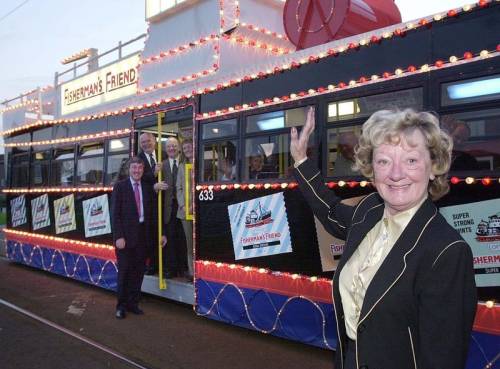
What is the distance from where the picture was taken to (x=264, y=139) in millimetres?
4727

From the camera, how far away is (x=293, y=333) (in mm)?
4457

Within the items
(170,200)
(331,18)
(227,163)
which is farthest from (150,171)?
(331,18)

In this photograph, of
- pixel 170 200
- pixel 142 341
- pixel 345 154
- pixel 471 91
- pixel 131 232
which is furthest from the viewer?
pixel 170 200

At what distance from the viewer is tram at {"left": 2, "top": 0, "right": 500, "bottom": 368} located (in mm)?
3322

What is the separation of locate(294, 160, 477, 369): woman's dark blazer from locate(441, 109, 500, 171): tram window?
1.85 m

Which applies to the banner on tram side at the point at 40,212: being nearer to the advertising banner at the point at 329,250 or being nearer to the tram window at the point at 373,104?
the advertising banner at the point at 329,250

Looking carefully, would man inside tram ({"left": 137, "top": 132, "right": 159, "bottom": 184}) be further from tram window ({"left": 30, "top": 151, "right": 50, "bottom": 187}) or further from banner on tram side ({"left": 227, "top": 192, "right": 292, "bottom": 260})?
tram window ({"left": 30, "top": 151, "right": 50, "bottom": 187})

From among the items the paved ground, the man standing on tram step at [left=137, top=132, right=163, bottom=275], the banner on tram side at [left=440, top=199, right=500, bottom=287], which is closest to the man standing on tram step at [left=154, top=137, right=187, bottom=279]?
the man standing on tram step at [left=137, top=132, right=163, bottom=275]

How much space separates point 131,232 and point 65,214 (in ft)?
8.31

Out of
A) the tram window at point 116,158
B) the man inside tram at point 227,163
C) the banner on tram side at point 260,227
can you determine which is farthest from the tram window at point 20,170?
the banner on tram side at point 260,227

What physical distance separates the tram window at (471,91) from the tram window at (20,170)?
7.97 m

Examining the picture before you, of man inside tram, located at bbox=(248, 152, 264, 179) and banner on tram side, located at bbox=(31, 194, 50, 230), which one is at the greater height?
man inside tram, located at bbox=(248, 152, 264, 179)

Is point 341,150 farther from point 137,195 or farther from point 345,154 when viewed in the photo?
point 137,195

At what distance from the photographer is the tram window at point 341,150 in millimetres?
4043
